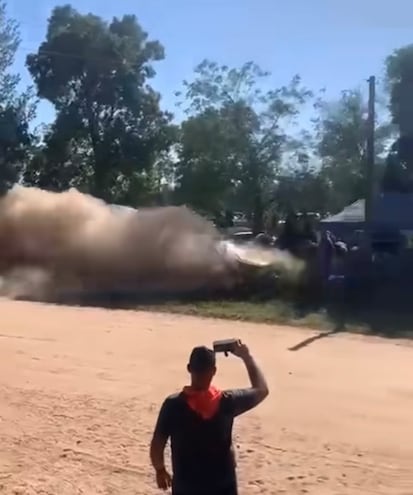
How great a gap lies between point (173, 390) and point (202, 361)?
7.71m

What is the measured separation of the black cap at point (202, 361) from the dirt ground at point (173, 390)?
3.57 meters

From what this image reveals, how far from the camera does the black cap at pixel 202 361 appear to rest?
15.5ft

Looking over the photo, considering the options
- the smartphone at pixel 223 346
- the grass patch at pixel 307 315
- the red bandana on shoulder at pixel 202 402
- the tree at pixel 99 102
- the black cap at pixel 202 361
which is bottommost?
the red bandana on shoulder at pixel 202 402

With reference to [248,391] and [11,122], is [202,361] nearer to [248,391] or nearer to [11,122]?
[248,391]

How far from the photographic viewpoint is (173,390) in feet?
40.4

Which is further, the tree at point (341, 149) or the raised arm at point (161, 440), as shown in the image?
the tree at point (341, 149)

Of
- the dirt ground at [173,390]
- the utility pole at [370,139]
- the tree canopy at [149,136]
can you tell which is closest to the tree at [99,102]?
the tree canopy at [149,136]

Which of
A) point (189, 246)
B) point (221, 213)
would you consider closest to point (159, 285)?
point (189, 246)

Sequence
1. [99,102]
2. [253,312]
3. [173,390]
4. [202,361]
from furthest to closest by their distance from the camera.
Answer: [99,102]
[253,312]
[173,390]
[202,361]

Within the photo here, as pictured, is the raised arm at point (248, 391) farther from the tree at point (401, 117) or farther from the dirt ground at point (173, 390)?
the tree at point (401, 117)

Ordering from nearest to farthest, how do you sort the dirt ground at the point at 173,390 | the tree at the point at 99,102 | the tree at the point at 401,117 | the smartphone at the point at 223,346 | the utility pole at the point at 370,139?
1. the smartphone at the point at 223,346
2. the dirt ground at the point at 173,390
3. the utility pole at the point at 370,139
4. the tree at the point at 99,102
5. the tree at the point at 401,117

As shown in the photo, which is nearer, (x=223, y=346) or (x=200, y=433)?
(x=200, y=433)

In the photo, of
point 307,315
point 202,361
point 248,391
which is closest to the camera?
point 202,361

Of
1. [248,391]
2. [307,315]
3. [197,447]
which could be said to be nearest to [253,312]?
[307,315]
